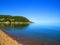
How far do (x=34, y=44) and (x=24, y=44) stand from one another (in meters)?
1.62

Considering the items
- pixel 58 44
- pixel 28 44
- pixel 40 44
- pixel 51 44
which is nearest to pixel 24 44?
pixel 28 44

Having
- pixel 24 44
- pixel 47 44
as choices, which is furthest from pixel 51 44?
pixel 24 44

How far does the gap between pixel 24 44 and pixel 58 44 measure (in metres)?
5.76

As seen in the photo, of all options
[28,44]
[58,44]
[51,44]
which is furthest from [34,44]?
[58,44]

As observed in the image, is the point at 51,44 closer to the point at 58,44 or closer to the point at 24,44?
the point at 58,44

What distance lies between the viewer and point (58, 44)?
20.9 metres

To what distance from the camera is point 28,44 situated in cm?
1994

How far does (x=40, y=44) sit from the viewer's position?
20281 mm

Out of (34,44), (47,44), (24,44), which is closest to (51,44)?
(47,44)

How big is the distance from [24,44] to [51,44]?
4.47m

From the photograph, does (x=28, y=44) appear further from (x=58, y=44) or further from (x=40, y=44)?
(x=58, y=44)

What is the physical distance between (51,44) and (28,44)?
3.82 meters

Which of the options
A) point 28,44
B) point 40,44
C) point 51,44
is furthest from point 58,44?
point 28,44

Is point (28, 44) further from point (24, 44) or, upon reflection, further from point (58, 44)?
point (58, 44)
